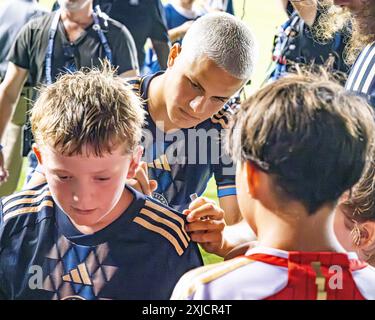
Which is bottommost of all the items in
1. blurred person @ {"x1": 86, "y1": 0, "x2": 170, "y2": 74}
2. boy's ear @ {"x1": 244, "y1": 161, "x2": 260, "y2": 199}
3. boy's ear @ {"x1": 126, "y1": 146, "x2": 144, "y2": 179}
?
boy's ear @ {"x1": 126, "y1": 146, "x2": 144, "y2": 179}

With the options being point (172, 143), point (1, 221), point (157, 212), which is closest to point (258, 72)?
point (172, 143)

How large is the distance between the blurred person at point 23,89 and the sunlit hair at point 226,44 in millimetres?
428

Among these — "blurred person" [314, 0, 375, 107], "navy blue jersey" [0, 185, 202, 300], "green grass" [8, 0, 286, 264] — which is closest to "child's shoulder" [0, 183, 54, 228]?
"navy blue jersey" [0, 185, 202, 300]

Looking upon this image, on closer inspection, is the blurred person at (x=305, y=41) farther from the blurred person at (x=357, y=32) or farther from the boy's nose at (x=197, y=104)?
the boy's nose at (x=197, y=104)

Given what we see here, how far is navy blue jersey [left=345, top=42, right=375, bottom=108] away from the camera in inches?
61.4

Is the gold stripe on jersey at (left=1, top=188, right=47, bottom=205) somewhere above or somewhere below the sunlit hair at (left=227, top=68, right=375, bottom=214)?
below

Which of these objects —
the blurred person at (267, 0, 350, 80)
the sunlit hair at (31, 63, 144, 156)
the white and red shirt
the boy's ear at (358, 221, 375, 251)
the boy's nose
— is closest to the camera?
the white and red shirt

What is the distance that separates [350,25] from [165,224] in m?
0.65

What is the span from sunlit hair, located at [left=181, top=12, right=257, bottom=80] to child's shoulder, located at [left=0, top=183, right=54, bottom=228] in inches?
17.0

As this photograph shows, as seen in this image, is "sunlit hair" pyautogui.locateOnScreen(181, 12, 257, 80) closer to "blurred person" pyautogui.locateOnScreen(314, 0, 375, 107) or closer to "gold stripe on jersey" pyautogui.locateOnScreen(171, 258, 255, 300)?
"blurred person" pyautogui.locateOnScreen(314, 0, 375, 107)

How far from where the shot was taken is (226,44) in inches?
60.2

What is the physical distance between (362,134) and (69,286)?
0.64 metres

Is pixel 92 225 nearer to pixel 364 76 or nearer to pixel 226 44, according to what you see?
pixel 226 44

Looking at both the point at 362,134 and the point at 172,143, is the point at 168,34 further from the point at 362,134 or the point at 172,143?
the point at 362,134
